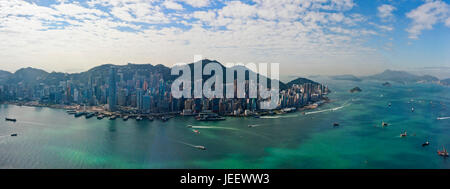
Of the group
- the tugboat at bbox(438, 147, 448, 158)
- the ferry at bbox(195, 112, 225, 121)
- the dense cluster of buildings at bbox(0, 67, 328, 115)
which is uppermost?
the dense cluster of buildings at bbox(0, 67, 328, 115)

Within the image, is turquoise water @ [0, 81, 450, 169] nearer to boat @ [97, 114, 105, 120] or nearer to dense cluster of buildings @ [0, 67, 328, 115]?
boat @ [97, 114, 105, 120]

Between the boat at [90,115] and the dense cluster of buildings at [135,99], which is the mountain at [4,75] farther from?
the boat at [90,115]

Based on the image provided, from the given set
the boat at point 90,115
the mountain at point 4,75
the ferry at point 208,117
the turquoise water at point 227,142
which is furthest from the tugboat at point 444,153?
the mountain at point 4,75

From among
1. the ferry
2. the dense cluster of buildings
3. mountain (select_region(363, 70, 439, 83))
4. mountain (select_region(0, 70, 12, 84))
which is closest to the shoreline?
the dense cluster of buildings

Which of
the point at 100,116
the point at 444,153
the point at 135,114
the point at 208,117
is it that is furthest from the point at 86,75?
the point at 444,153
